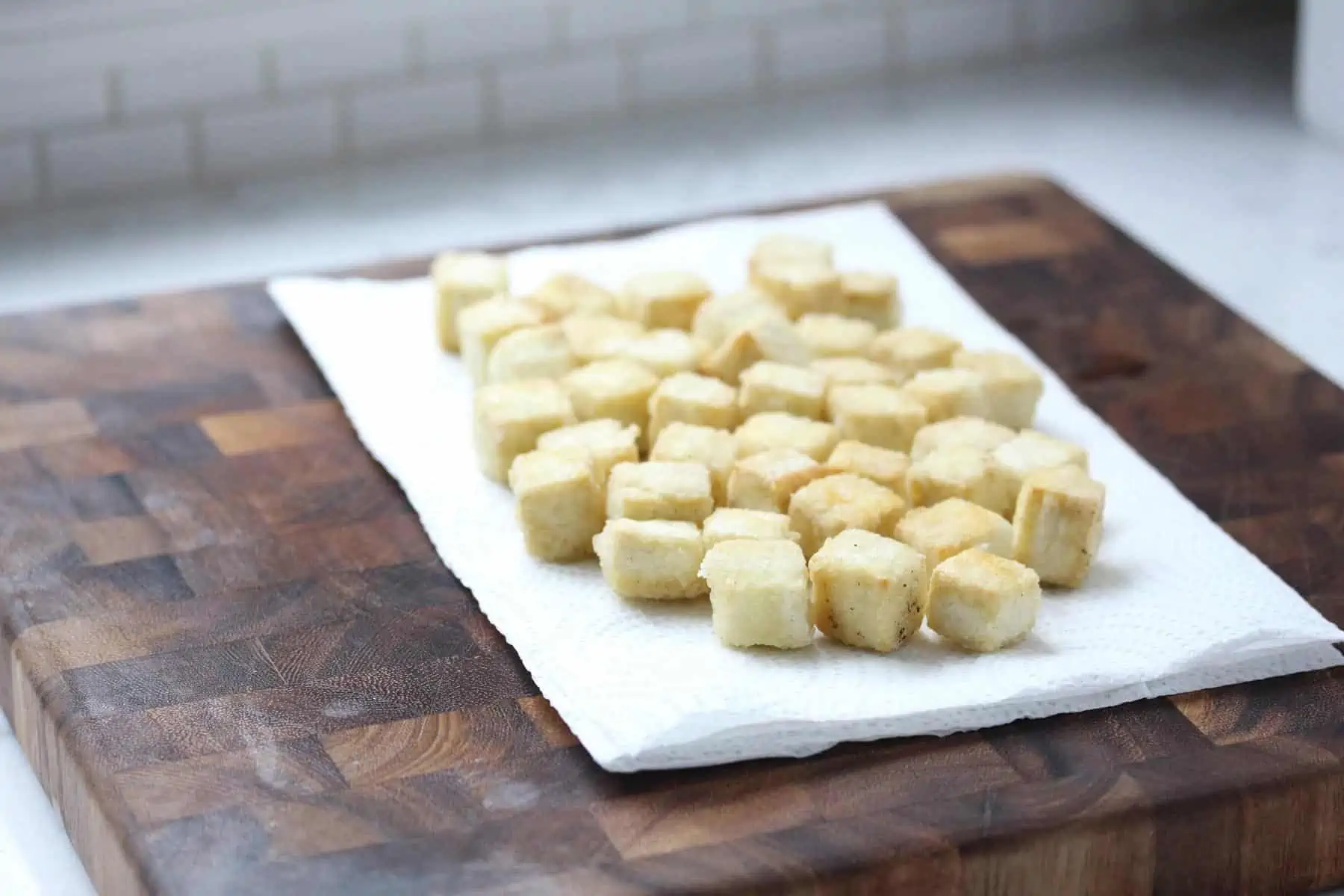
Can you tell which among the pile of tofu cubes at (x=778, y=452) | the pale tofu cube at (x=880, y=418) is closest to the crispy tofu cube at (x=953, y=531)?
the pile of tofu cubes at (x=778, y=452)

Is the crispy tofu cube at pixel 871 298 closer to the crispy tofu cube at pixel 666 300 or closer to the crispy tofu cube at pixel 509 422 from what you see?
the crispy tofu cube at pixel 666 300

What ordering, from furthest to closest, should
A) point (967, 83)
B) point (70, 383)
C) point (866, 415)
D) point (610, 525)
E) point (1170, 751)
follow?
point (967, 83), point (70, 383), point (866, 415), point (610, 525), point (1170, 751)

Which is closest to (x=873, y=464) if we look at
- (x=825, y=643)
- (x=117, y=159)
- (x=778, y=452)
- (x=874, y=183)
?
(x=778, y=452)

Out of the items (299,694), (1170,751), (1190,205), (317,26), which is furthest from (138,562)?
(1190,205)

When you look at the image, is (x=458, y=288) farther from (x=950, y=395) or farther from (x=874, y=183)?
(x=874, y=183)

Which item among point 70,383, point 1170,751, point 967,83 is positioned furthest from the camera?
point 967,83

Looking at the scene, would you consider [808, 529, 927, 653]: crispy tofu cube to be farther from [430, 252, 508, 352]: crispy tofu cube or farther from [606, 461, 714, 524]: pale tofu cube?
[430, 252, 508, 352]: crispy tofu cube

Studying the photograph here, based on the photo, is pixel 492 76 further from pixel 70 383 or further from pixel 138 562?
pixel 138 562

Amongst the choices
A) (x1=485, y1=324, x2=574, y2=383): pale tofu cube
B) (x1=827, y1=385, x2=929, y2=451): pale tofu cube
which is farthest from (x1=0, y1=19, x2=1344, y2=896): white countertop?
(x1=827, y1=385, x2=929, y2=451): pale tofu cube
